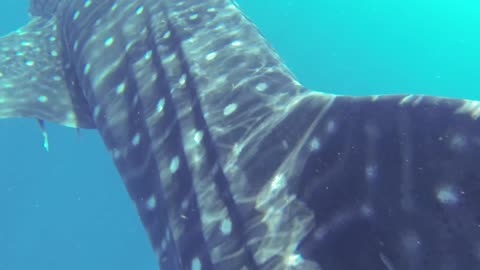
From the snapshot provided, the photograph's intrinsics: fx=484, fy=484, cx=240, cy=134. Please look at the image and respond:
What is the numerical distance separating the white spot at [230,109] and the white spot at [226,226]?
765 millimetres

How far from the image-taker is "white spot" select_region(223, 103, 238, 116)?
10.4 feet

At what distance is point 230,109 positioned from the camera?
3170 millimetres

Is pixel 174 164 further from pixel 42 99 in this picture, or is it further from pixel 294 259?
pixel 42 99

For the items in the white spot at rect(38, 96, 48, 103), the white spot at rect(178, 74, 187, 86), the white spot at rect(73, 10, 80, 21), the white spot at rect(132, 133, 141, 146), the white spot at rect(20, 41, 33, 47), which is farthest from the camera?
the white spot at rect(20, 41, 33, 47)

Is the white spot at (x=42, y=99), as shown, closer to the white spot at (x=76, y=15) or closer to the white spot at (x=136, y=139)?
the white spot at (x=76, y=15)

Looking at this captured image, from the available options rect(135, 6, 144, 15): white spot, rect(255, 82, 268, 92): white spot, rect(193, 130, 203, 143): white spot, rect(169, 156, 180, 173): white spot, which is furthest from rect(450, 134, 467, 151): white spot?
rect(135, 6, 144, 15): white spot

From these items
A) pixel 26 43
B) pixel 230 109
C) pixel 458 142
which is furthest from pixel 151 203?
pixel 26 43

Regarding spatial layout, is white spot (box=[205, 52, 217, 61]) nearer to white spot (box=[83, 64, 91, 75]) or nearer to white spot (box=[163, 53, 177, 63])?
white spot (box=[163, 53, 177, 63])

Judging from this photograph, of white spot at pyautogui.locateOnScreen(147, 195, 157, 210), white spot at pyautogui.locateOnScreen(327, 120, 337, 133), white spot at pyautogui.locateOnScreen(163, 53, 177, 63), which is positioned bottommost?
white spot at pyautogui.locateOnScreen(147, 195, 157, 210)

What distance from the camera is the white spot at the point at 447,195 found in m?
1.79

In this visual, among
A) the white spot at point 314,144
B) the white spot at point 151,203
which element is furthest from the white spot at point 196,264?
the white spot at point 314,144

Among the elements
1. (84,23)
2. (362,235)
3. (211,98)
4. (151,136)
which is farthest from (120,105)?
(362,235)

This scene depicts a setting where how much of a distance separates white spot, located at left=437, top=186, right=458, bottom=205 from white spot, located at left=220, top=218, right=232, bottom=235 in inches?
46.4

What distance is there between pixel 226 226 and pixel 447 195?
1.24 m
